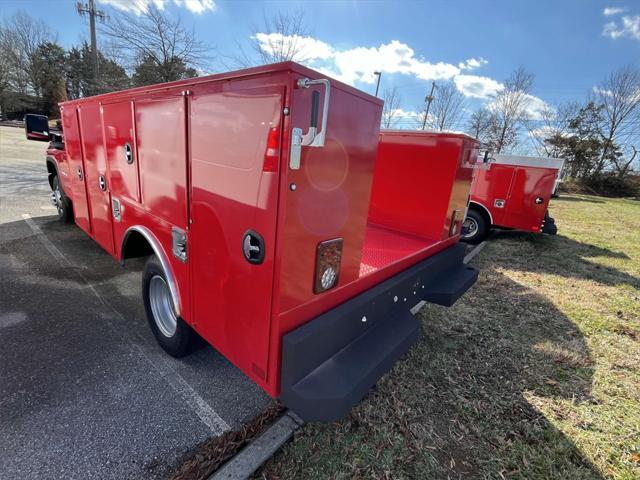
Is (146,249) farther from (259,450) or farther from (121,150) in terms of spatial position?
(259,450)

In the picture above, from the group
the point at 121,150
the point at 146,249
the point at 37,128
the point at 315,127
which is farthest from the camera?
the point at 37,128

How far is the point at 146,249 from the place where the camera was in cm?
298

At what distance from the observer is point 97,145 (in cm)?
315

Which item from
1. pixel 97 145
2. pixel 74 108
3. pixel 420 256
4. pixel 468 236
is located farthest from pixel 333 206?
pixel 468 236

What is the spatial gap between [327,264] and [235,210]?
21.3 inches

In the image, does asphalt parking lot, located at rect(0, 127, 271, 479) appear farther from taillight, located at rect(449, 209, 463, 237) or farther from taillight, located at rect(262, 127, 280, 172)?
taillight, located at rect(449, 209, 463, 237)

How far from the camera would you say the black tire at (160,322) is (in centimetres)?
250

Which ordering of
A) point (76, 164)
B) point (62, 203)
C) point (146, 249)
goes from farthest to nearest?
point (62, 203)
point (76, 164)
point (146, 249)

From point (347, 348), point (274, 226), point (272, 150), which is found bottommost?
point (347, 348)

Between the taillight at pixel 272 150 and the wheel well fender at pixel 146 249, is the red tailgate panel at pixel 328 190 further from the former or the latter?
the wheel well fender at pixel 146 249

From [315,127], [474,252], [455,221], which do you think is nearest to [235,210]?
[315,127]

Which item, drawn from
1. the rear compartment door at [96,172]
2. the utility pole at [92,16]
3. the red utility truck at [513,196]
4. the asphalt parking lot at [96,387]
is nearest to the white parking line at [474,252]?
the red utility truck at [513,196]

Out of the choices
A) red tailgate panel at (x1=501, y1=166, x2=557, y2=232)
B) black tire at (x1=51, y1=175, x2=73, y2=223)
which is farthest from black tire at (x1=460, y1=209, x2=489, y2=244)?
black tire at (x1=51, y1=175, x2=73, y2=223)

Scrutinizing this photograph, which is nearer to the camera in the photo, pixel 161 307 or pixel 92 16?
pixel 161 307
